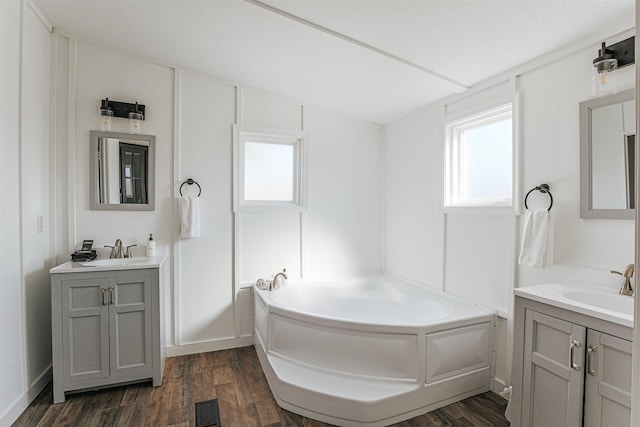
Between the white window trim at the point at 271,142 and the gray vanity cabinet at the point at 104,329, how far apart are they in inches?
42.9

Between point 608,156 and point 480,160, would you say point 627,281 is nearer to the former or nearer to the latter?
point 608,156

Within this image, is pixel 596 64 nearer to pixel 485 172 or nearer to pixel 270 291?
pixel 485 172

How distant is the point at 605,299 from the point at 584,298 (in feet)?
0.29

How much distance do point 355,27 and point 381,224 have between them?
2.18 metres

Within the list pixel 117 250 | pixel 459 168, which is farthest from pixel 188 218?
pixel 459 168

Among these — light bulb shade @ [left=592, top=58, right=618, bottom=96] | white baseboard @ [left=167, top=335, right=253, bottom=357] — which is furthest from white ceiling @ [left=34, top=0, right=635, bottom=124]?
white baseboard @ [left=167, top=335, right=253, bottom=357]

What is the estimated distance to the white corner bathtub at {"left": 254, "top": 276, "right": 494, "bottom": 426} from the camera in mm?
1932

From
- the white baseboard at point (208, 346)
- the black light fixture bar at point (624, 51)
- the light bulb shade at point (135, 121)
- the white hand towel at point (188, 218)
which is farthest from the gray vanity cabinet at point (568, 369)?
the light bulb shade at point (135, 121)

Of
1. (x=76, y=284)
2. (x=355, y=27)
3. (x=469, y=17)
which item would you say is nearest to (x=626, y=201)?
(x=469, y=17)

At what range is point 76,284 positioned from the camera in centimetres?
214

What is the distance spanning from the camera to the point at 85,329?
217 cm

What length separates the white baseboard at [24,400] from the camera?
1.84 metres

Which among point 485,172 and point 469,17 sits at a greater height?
point 469,17

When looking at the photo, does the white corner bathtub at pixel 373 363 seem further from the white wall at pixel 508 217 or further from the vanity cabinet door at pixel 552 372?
the vanity cabinet door at pixel 552 372
